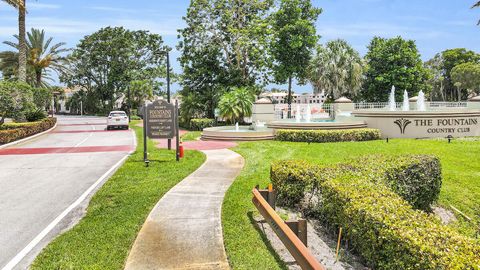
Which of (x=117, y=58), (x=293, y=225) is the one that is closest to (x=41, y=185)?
(x=293, y=225)

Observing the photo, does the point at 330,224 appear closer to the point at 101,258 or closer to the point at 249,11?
the point at 101,258

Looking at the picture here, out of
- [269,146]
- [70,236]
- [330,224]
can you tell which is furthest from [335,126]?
[70,236]

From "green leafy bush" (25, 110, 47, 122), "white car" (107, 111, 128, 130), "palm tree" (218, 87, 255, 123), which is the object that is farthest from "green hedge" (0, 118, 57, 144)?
"palm tree" (218, 87, 255, 123)

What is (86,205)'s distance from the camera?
9000 mm

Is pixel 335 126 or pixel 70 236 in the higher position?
pixel 335 126

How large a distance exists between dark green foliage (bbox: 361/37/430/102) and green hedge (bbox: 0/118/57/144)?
40.6m

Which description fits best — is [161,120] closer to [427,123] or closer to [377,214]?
[377,214]

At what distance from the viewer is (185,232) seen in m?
6.73

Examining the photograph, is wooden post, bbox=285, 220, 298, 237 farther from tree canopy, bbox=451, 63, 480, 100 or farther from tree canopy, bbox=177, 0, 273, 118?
tree canopy, bbox=451, 63, 480, 100

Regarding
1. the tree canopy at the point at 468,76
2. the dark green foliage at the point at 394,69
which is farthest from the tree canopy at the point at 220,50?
the tree canopy at the point at 468,76

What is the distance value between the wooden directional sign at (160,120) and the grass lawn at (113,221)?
72.5 inches

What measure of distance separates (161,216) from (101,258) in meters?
2.04

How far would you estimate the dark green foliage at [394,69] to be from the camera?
51938 mm

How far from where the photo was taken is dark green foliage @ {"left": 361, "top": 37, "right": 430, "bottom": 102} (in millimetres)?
51938
